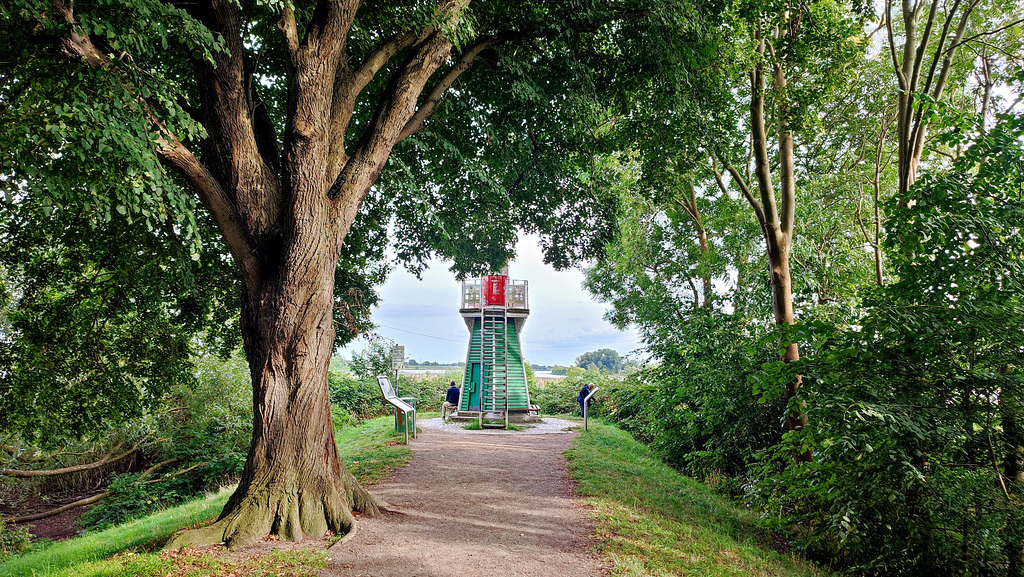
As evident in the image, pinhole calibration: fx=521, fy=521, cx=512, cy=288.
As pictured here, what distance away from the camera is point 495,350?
18109mm

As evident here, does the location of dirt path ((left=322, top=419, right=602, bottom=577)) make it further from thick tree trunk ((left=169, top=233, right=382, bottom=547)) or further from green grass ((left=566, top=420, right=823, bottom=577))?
thick tree trunk ((left=169, top=233, right=382, bottom=547))

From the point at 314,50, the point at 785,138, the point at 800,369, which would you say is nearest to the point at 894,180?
the point at 785,138

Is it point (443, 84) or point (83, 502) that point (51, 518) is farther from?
point (443, 84)

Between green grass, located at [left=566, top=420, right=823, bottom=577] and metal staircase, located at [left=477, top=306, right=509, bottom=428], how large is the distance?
7.27 meters

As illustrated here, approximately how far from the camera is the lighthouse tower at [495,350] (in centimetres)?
1802

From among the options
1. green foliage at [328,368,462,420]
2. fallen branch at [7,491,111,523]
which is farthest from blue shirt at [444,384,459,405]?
fallen branch at [7,491,111,523]

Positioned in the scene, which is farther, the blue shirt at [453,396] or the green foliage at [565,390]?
the green foliage at [565,390]

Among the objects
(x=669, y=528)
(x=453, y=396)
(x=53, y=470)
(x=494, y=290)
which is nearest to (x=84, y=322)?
(x=53, y=470)

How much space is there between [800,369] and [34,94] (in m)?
7.62

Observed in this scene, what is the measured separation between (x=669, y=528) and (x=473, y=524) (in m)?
2.42

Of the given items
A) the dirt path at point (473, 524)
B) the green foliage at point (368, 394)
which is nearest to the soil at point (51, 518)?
the dirt path at point (473, 524)

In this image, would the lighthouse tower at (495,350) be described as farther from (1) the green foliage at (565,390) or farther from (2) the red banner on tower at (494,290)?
(1) the green foliage at (565,390)

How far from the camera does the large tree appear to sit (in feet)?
14.3

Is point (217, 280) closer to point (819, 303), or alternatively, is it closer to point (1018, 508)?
point (1018, 508)
